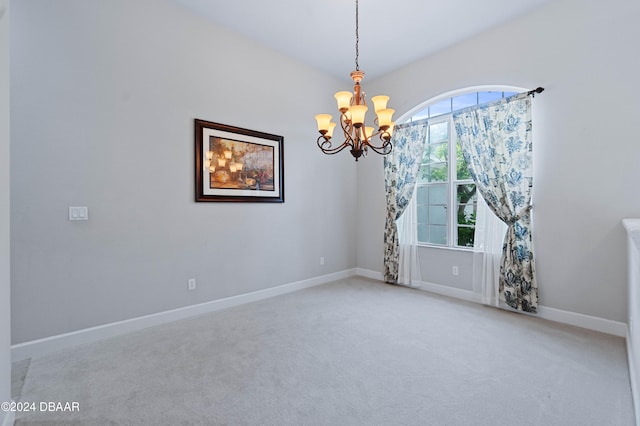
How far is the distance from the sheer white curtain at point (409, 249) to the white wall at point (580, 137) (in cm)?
148

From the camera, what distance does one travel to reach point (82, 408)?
5.67 feet

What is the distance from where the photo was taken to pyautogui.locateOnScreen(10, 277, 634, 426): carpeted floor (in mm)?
1682

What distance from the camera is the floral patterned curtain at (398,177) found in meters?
4.20

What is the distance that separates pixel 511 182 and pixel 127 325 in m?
4.27

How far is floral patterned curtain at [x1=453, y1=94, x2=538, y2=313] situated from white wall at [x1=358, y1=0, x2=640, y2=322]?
108mm

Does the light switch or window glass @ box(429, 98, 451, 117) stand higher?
window glass @ box(429, 98, 451, 117)

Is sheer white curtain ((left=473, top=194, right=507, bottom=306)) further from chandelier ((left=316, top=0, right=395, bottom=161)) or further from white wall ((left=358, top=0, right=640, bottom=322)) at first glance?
chandelier ((left=316, top=0, right=395, bottom=161))

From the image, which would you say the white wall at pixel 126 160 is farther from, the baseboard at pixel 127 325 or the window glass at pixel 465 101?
the window glass at pixel 465 101

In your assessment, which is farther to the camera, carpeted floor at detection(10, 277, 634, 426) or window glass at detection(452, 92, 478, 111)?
window glass at detection(452, 92, 478, 111)

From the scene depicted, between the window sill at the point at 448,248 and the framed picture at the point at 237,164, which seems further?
the window sill at the point at 448,248

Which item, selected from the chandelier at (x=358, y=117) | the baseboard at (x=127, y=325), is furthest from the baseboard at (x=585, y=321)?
the baseboard at (x=127, y=325)

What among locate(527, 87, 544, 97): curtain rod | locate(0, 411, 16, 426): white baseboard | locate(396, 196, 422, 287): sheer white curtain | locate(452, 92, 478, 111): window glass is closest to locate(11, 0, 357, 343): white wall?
locate(0, 411, 16, 426): white baseboard

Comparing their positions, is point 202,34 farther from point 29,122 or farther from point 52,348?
point 52,348

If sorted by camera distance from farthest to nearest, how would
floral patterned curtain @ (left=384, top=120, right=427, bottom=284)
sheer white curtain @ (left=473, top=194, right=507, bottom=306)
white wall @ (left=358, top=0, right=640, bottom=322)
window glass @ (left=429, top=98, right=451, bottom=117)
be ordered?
floral patterned curtain @ (left=384, top=120, right=427, bottom=284), window glass @ (left=429, top=98, right=451, bottom=117), sheer white curtain @ (left=473, top=194, right=507, bottom=306), white wall @ (left=358, top=0, right=640, bottom=322)
